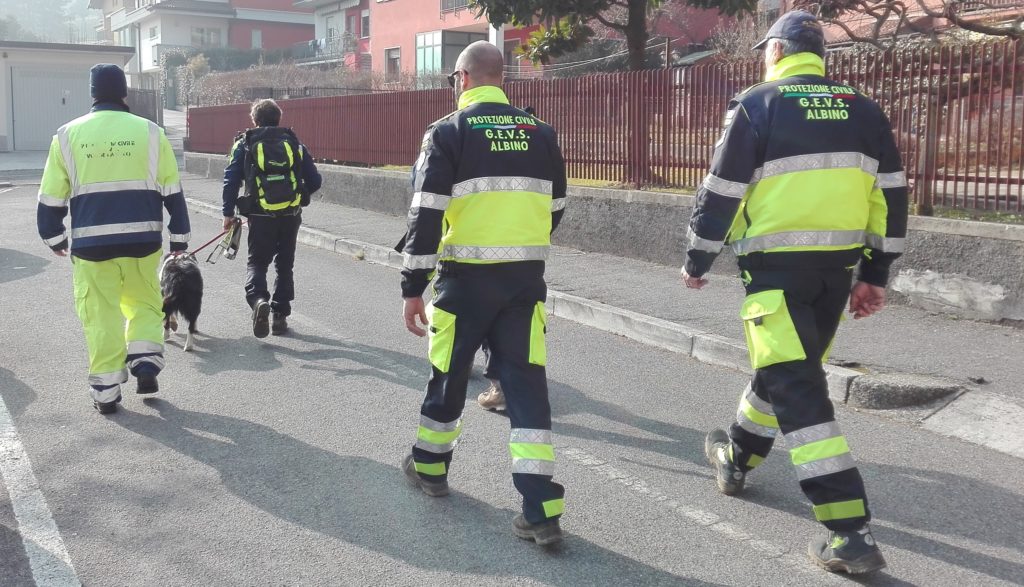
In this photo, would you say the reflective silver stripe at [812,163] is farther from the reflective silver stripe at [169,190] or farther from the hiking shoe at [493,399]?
the reflective silver stripe at [169,190]

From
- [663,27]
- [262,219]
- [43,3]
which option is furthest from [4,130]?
[43,3]

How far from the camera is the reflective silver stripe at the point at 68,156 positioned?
19.1 ft

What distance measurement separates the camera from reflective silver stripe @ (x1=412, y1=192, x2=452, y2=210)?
4.00 meters

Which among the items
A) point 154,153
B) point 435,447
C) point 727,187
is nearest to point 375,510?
point 435,447

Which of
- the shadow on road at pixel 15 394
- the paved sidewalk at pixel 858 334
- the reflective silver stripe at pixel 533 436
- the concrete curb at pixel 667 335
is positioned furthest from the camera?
the concrete curb at pixel 667 335

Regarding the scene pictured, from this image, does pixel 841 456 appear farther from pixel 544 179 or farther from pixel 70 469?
pixel 70 469

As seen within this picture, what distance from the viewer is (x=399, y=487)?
469cm

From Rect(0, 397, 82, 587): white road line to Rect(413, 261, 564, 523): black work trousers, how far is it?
1679mm

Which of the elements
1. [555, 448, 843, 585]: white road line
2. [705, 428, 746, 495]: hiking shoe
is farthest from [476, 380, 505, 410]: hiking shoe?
[705, 428, 746, 495]: hiking shoe

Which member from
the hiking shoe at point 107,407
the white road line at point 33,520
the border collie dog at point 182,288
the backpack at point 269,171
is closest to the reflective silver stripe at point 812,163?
the white road line at point 33,520

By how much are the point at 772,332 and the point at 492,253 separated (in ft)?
3.90

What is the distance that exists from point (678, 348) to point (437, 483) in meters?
3.45

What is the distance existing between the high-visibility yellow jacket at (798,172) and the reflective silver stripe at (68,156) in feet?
12.9

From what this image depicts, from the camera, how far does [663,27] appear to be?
3378 cm
